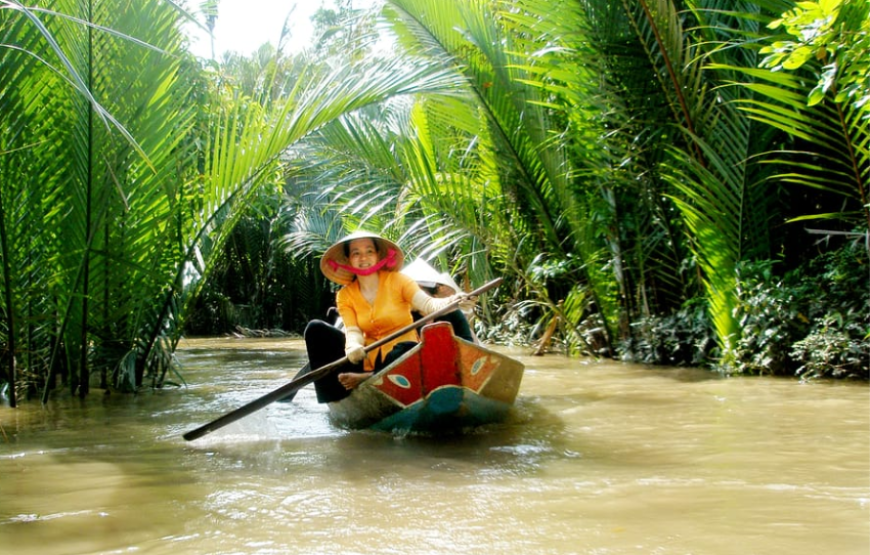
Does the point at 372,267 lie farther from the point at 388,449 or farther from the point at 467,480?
the point at 467,480

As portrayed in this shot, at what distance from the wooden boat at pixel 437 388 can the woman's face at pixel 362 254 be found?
795 mm

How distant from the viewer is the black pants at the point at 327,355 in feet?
14.5

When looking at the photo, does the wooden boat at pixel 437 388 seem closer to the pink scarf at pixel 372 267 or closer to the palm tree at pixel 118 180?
the pink scarf at pixel 372 267

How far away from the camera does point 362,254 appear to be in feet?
15.1

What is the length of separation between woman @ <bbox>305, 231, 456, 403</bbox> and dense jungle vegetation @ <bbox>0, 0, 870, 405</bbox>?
3.32 ft

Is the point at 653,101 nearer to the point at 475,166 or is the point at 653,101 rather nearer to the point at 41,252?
the point at 475,166

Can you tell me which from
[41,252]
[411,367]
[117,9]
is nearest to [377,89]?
[117,9]

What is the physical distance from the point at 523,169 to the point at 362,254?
3205 millimetres

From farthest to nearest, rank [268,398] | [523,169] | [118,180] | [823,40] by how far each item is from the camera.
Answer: [523,169]
[118,180]
[268,398]
[823,40]

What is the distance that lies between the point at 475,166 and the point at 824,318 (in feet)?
12.6

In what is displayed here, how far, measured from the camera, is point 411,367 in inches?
151

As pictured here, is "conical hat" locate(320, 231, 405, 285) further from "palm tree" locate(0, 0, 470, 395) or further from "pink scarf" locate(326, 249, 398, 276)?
"palm tree" locate(0, 0, 470, 395)

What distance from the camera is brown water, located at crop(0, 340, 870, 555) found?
2432 millimetres

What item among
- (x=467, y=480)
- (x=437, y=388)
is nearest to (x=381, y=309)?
(x=437, y=388)
